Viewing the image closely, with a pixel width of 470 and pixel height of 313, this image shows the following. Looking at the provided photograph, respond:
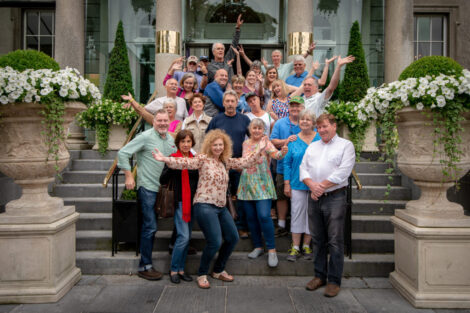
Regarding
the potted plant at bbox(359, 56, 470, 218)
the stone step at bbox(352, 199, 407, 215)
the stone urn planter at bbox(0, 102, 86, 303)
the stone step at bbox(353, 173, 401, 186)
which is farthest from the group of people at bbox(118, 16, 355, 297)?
the stone step at bbox(353, 173, 401, 186)

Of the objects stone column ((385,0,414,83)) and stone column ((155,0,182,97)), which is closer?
stone column ((155,0,182,97))

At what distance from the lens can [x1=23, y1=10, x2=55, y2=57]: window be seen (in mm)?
11258

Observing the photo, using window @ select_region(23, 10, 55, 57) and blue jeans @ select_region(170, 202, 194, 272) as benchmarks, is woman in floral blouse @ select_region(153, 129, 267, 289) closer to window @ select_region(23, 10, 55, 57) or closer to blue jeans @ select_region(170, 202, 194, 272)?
blue jeans @ select_region(170, 202, 194, 272)

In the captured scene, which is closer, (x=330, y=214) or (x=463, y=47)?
(x=330, y=214)

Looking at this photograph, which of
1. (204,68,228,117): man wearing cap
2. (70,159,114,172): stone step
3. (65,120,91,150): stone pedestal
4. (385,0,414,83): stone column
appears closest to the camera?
(204,68,228,117): man wearing cap

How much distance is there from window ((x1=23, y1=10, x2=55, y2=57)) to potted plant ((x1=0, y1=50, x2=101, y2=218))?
28.8 feet

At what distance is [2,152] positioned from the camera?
3.77 m

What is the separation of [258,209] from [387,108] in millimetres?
1920

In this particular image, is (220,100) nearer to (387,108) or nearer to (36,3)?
(387,108)

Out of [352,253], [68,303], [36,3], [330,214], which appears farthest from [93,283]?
[36,3]

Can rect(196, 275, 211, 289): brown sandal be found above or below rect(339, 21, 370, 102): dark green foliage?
below

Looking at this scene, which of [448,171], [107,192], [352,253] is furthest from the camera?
[107,192]

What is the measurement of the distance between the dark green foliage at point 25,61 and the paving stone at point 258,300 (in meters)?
3.28

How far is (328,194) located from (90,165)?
5074mm
